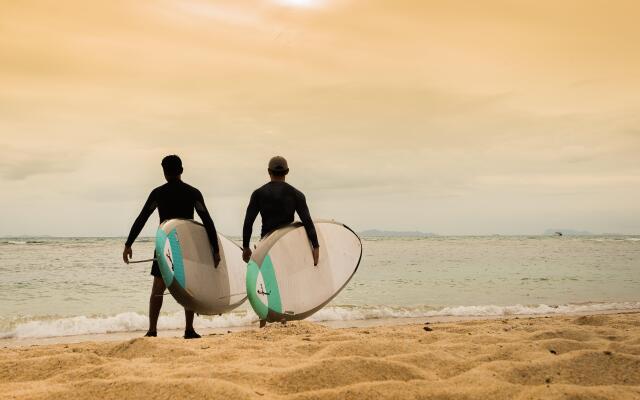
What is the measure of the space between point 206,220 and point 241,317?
2.62 metres

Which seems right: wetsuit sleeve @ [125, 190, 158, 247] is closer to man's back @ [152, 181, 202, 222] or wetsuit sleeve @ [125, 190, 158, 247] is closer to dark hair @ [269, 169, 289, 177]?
man's back @ [152, 181, 202, 222]

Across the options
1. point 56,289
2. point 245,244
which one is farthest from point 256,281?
point 56,289

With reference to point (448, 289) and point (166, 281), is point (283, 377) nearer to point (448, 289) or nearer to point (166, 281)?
point (166, 281)

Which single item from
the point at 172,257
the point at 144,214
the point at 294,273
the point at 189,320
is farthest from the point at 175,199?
the point at 294,273

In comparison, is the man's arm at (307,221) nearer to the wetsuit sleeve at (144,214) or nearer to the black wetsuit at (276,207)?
the black wetsuit at (276,207)

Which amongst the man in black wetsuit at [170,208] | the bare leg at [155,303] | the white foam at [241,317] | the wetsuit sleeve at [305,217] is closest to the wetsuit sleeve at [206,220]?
the man in black wetsuit at [170,208]

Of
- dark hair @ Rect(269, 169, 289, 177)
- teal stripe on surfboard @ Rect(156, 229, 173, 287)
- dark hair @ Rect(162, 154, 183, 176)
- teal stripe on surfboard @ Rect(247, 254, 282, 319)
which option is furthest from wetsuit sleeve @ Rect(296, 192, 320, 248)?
teal stripe on surfboard @ Rect(156, 229, 173, 287)

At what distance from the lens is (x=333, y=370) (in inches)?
123

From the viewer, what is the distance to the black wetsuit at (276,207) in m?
5.73

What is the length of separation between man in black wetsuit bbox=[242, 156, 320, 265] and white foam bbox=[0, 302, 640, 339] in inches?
93.4

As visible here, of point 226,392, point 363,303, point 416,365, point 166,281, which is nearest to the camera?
point 226,392

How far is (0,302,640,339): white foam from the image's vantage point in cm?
707

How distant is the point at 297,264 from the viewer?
5871 millimetres

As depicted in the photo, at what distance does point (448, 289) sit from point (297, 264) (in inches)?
259
